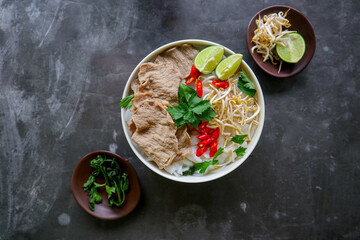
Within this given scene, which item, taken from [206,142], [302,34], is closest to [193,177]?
[206,142]

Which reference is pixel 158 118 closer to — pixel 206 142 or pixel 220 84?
pixel 206 142

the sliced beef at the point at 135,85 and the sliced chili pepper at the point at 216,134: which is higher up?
the sliced beef at the point at 135,85

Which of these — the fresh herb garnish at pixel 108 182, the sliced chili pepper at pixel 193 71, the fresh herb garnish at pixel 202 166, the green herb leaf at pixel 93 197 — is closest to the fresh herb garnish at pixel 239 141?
the fresh herb garnish at pixel 202 166

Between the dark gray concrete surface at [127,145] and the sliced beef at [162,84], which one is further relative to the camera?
the dark gray concrete surface at [127,145]

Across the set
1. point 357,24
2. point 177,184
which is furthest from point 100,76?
point 357,24

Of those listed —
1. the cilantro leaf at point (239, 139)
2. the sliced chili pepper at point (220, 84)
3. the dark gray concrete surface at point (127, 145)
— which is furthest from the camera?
the dark gray concrete surface at point (127, 145)

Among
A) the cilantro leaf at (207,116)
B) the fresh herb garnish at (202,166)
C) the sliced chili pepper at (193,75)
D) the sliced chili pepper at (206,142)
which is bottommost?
the fresh herb garnish at (202,166)

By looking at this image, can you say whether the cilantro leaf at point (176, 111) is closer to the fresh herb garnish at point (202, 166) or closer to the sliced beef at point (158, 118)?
the sliced beef at point (158, 118)
